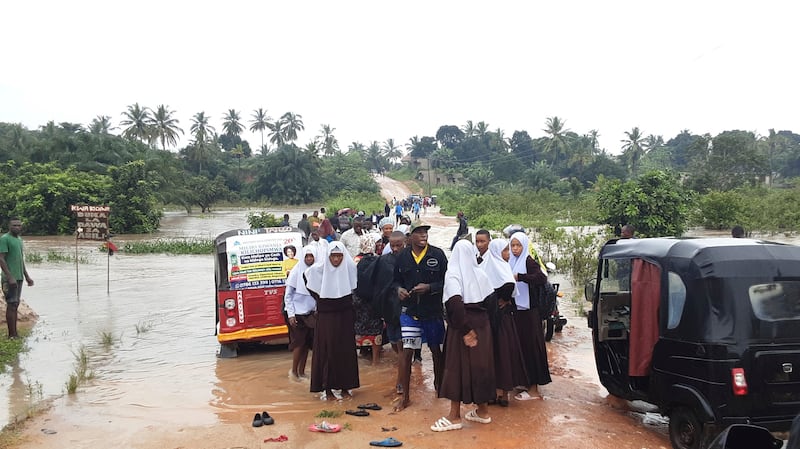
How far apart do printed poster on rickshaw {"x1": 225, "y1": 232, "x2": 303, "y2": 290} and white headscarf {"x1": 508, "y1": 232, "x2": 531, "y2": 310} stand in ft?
12.0

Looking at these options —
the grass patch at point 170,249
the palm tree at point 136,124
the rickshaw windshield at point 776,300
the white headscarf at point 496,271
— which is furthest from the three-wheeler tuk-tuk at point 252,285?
the palm tree at point 136,124

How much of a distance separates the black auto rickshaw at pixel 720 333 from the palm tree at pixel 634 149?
8585 cm

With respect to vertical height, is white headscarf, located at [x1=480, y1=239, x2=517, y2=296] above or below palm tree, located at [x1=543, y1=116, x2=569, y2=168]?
below

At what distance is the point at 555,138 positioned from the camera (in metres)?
88.5

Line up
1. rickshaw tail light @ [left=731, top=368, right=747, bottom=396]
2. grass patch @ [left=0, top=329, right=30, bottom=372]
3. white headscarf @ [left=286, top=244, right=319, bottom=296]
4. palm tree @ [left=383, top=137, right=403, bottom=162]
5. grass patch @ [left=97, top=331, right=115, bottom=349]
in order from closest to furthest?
rickshaw tail light @ [left=731, top=368, right=747, bottom=396]
white headscarf @ [left=286, top=244, right=319, bottom=296]
grass patch @ [left=0, top=329, right=30, bottom=372]
grass patch @ [left=97, top=331, right=115, bottom=349]
palm tree @ [left=383, top=137, right=403, bottom=162]

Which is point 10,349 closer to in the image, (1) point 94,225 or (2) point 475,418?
(1) point 94,225

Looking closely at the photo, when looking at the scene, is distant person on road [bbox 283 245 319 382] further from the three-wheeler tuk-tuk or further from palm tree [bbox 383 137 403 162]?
palm tree [bbox 383 137 403 162]

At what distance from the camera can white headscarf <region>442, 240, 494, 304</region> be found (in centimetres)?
561

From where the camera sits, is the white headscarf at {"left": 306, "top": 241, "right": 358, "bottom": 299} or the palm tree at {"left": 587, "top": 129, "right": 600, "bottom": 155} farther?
the palm tree at {"left": 587, "top": 129, "right": 600, "bottom": 155}

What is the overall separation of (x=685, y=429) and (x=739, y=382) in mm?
740

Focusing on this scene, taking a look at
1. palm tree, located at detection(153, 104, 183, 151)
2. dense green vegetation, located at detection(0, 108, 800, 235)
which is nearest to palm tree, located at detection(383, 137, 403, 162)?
dense green vegetation, located at detection(0, 108, 800, 235)

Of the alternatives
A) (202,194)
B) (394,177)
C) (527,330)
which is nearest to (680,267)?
(527,330)

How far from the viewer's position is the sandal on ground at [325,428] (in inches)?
229

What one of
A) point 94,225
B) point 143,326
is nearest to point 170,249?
point 94,225
